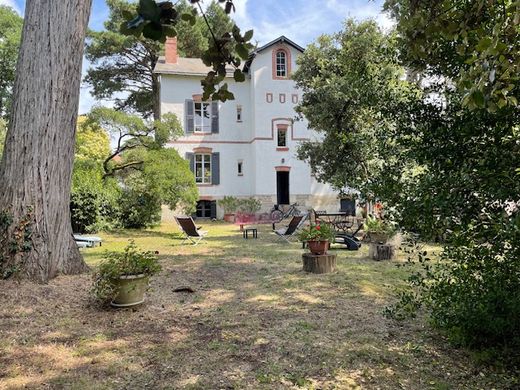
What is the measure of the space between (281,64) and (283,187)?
24.0ft

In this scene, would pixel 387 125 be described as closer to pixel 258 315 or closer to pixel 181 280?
pixel 258 315

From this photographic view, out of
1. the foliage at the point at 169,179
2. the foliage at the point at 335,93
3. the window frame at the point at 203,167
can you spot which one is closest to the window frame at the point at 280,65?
the window frame at the point at 203,167

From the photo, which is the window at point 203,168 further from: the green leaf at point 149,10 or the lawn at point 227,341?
the green leaf at point 149,10

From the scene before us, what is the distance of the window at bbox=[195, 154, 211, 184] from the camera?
21891 millimetres

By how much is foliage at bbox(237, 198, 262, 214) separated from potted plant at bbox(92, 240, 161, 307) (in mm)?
16588

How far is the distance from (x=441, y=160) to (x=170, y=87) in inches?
805

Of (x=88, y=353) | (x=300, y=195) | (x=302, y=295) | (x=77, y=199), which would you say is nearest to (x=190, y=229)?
(x=77, y=199)

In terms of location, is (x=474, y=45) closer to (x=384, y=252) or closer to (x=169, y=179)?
(x=384, y=252)

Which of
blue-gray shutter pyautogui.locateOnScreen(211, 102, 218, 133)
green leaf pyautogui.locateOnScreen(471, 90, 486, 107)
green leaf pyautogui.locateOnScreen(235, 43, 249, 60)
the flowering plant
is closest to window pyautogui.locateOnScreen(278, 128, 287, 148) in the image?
blue-gray shutter pyautogui.locateOnScreen(211, 102, 218, 133)

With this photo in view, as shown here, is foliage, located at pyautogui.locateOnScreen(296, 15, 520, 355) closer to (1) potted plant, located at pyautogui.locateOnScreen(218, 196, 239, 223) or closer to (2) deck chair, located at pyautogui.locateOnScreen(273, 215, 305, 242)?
(2) deck chair, located at pyautogui.locateOnScreen(273, 215, 305, 242)

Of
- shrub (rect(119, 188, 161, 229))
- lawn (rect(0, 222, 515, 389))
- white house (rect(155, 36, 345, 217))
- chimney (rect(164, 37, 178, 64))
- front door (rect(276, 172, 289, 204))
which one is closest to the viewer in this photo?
lawn (rect(0, 222, 515, 389))

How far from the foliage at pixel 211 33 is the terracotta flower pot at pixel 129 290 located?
3201mm

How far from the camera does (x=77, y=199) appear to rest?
12812mm

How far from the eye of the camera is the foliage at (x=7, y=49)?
26.0m
